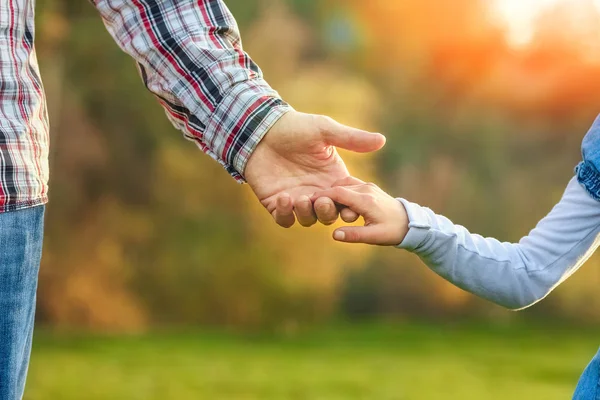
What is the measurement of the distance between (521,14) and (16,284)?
5.35m

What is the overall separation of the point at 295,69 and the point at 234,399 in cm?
258

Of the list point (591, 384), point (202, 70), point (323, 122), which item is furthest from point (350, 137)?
point (591, 384)

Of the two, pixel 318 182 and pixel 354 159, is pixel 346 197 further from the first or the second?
pixel 354 159

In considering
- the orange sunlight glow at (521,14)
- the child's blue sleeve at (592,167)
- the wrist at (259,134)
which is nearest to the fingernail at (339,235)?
the wrist at (259,134)

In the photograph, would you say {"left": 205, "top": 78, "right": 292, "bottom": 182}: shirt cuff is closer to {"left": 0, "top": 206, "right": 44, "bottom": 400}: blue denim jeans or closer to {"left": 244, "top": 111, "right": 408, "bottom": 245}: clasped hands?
{"left": 244, "top": 111, "right": 408, "bottom": 245}: clasped hands

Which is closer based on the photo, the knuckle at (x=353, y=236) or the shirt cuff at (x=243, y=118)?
the knuckle at (x=353, y=236)

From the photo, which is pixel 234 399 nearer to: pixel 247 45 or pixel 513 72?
pixel 247 45

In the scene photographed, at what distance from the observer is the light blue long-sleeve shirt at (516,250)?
1234 mm

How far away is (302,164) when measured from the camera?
54.8 inches

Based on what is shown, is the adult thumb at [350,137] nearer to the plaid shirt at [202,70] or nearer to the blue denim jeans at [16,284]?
the plaid shirt at [202,70]

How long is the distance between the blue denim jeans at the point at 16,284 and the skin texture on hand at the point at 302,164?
42 cm

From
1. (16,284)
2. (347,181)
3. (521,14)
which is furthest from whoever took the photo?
(521,14)

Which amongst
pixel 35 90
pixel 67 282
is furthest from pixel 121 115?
pixel 35 90

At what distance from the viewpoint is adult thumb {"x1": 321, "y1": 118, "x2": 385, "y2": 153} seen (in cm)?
130
